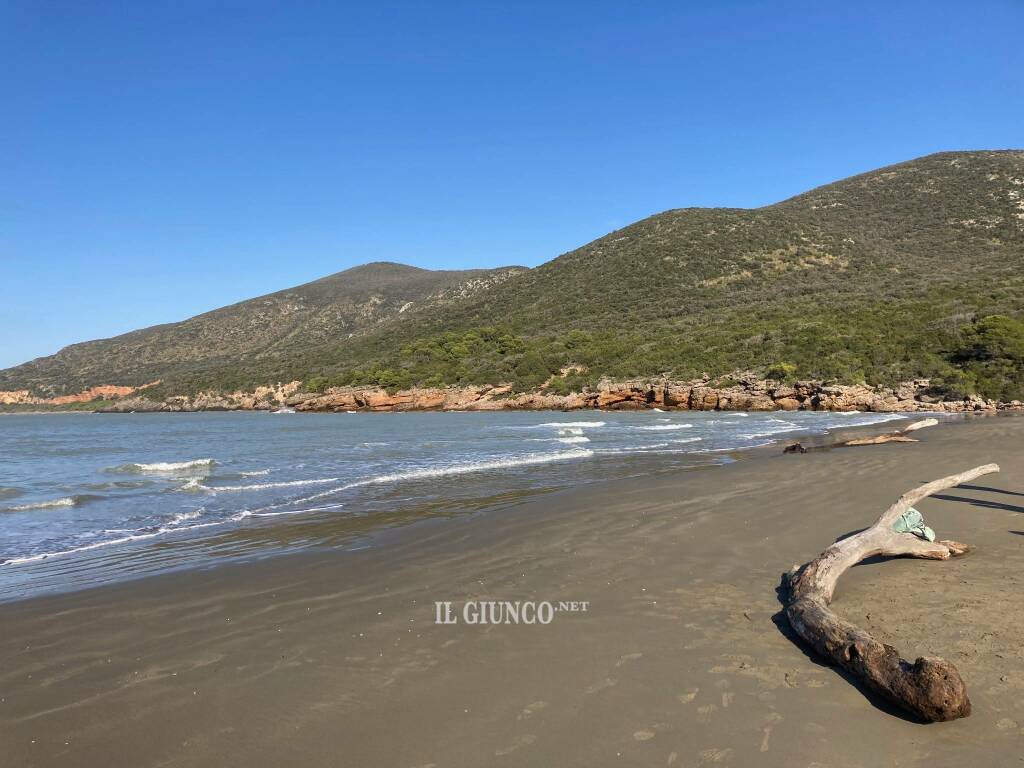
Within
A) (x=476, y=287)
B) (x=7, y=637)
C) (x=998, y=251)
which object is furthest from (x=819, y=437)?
(x=476, y=287)

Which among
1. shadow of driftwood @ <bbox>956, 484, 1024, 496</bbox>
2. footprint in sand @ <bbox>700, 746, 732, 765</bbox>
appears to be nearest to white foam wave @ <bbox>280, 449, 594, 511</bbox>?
shadow of driftwood @ <bbox>956, 484, 1024, 496</bbox>

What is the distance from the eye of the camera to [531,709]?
3436 millimetres

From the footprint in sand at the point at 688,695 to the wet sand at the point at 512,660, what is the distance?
0.02 metres

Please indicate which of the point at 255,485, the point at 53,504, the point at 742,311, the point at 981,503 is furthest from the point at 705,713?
the point at 742,311

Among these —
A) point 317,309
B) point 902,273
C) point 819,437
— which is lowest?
point 819,437

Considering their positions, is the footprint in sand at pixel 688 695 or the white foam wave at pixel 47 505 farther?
the white foam wave at pixel 47 505

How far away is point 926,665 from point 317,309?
4410 inches

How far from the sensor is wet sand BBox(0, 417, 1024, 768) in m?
3.09

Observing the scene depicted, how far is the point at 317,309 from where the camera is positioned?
108m

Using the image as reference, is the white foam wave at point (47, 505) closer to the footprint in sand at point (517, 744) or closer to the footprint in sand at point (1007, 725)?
the footprint in sand at point (517, 744)

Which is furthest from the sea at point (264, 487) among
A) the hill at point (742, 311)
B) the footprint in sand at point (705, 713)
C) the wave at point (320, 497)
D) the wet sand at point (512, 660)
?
the hill at point (742, 311)

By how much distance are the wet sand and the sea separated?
129 centimetres

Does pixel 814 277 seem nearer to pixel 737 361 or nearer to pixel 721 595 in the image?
pixel 737 361

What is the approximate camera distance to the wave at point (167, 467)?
1594 centimetres
